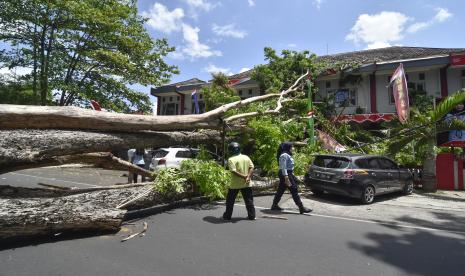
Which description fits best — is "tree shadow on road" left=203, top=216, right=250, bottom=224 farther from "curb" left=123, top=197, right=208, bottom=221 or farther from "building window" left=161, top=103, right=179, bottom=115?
"building window" left=161, top=103, right=179, bottom=115

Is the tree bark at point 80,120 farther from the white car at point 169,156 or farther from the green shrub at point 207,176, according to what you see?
the white car at point 169,156

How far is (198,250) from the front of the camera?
4.83m

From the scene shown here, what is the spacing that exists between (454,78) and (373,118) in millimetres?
4789

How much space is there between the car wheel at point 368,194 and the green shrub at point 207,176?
3.79 m

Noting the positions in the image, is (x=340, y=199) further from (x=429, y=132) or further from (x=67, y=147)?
(x=67, y=147)

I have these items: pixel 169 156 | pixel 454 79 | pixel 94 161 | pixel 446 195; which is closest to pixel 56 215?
pixel 94 161

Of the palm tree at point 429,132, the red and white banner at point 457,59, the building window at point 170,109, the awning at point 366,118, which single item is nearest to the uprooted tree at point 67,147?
the palm tree at point 429,132

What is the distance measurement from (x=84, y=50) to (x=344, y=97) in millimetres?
15589

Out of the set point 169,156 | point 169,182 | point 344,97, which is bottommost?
point 169,182

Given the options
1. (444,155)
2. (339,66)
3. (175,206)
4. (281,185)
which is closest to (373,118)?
(339,66)

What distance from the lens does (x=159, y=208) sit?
25.1ft

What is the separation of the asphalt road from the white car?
611cm

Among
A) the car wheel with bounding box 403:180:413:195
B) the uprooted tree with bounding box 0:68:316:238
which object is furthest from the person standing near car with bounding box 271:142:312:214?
the car wheel with bounding box 403:180:413:195

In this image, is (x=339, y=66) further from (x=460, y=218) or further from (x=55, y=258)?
(x=55, y=258)
